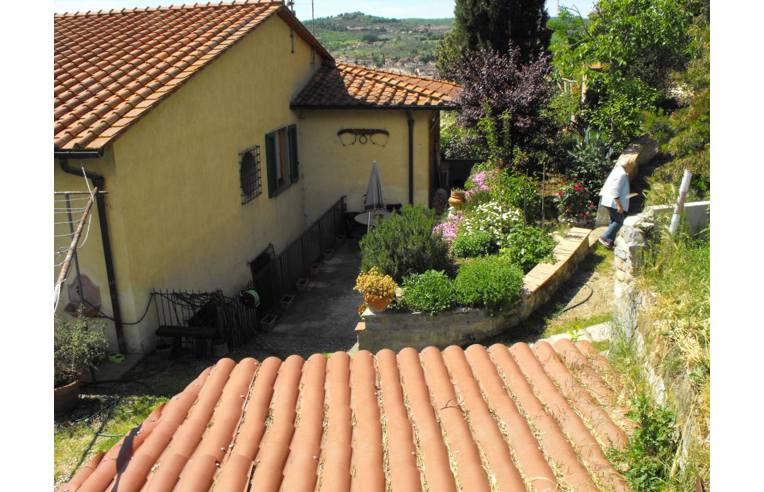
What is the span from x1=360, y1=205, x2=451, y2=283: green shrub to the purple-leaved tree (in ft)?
13.7

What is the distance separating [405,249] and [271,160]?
17.6 ft

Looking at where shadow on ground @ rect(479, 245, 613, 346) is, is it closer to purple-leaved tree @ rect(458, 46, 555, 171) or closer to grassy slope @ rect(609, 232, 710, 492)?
grassy slope @ rect(609, 232, 710, 492)

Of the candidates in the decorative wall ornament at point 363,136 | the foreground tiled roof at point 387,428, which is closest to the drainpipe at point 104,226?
the foreground tiled roof at point 387,428

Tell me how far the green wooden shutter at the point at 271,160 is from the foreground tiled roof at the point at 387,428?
29.3 feet

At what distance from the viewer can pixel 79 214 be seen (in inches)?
348

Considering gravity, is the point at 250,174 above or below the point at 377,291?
above

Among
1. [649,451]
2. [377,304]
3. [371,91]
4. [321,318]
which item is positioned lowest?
[321,318]

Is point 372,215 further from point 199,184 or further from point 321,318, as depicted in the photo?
point 199,184

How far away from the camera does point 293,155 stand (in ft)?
51.1

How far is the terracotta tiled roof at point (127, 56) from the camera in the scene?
860 cm

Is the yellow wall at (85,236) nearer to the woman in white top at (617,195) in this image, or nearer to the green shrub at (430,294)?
the green shrub at (430,294)

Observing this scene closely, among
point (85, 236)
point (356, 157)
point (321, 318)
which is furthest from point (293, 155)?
point (85, 236)

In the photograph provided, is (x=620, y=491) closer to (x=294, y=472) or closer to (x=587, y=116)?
(x=294, y=472)

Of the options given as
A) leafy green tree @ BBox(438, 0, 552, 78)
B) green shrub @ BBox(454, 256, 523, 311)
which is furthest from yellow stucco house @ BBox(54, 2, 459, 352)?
leafy green tree @ BBox(438, 0, 552, 78)
